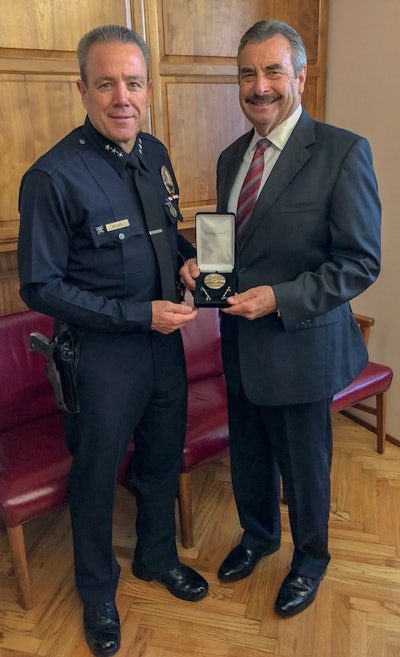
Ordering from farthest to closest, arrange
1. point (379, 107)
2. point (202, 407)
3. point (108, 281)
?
point (379, 107)
point (202, 407)
point (108, 281)

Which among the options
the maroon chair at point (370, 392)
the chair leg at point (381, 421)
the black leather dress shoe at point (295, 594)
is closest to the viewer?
the black leather dress shoe at point (295, 594)

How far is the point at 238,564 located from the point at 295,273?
1.00 metres

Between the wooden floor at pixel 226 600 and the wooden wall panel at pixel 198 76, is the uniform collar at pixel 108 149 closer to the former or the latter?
the wooden wall panel at pixel 198 76

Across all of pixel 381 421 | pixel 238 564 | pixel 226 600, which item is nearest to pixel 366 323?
pixel 381 421

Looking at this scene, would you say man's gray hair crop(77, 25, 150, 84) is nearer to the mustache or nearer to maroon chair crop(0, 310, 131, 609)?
the mustache

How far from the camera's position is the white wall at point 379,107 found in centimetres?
238

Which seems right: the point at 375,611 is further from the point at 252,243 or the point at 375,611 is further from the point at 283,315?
the point at 252,243

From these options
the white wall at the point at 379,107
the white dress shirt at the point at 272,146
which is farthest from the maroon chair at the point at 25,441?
the white wall at the point at 379,107

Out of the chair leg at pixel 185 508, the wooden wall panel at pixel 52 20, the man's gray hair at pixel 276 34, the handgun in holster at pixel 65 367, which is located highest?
the wooden wall panel at pixel 52 20

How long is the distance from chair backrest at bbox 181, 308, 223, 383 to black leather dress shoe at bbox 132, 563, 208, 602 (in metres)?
0.74

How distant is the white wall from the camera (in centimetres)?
238

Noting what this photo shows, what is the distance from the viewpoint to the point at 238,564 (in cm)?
188

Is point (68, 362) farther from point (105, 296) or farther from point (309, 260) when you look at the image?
point (309, 260)

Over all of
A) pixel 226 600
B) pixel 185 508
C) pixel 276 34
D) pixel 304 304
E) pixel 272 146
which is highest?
pixel 276 34
